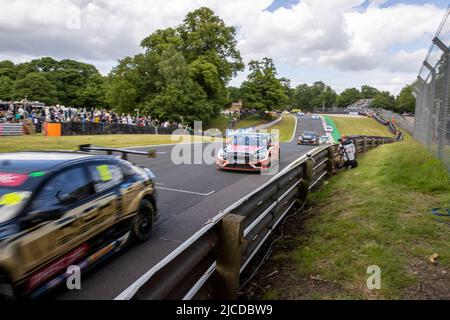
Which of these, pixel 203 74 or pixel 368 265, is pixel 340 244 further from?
pixel 203 74

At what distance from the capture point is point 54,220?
3.86 meters

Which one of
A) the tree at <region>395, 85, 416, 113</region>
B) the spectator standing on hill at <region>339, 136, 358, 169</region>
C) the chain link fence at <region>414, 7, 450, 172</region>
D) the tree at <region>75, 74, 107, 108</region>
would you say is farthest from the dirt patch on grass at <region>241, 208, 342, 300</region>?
the tree at <region>395, 85, 416, 113</region>

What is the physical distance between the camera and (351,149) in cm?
1285

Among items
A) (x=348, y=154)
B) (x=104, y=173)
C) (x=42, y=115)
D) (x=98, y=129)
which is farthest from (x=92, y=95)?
(x=104, y=173)

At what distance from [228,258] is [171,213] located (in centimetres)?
392

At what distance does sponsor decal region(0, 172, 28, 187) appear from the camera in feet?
13.1

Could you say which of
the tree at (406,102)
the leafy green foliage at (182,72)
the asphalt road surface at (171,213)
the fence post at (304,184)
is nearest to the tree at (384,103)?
the tree at (406,102)

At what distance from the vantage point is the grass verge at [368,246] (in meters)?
3.76

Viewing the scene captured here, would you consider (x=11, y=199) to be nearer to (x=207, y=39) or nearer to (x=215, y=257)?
(x=215, y=257)

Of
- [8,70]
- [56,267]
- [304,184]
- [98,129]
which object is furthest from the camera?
[8,70]

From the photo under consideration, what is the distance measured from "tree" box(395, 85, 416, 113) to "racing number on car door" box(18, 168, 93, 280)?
147475mm

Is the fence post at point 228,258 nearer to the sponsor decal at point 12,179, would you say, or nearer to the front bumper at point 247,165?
the sponsor decal at point 12,179

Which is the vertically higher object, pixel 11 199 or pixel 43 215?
pixel 11 199

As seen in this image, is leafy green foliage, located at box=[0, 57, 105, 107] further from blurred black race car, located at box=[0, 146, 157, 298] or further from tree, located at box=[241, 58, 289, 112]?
blurred black race car, located at box=[0, 146, 157, 298]
